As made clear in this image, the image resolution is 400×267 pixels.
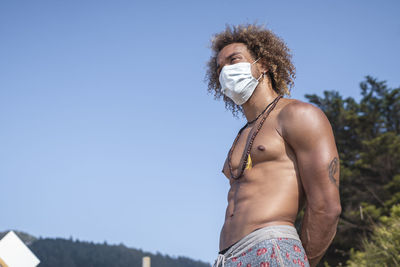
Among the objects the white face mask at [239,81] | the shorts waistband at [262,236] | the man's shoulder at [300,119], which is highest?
the white face mask at [239,81]

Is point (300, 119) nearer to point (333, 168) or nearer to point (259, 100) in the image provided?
point (333, 168)

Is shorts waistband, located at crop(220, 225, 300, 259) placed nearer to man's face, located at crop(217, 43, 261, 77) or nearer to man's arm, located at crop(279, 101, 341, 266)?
man's arm, located at crop(279, 101, 341, 266)

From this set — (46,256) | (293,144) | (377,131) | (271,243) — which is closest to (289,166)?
(293,144)

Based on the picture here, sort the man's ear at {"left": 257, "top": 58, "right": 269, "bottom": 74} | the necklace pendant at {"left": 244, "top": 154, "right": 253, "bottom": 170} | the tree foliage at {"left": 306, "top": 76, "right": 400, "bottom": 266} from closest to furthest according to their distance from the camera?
the necklace pendant at {"left": 244, "top": 154, "right": 253, "bottom": 170} → the man's ear at {"left": 257, "top": 58, "right": 269, "bottom": 74} → the tree foliage at {"left": 306, "top": 76, "right": 400, "bottom": 266}

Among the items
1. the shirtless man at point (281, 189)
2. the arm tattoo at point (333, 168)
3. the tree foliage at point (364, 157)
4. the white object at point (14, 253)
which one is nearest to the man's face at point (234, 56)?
the shirtless man at point (281, 189)

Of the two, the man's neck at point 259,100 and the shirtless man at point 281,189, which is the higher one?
the man's neck at point 259,100

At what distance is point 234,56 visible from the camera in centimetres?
259

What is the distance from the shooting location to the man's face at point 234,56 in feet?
8.45

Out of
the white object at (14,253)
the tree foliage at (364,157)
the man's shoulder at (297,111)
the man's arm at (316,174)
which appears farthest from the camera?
the tree foliage at (364,157)

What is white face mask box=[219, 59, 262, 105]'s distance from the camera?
250 cm

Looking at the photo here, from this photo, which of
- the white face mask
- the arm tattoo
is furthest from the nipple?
the white face mask

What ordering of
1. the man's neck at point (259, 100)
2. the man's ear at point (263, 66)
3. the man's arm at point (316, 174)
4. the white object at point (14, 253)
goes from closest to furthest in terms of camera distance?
the man's arm at point (316, 174), the man's neck at point (259, 100), the man's ear at point (263, 66), the white object at point (14, 253)

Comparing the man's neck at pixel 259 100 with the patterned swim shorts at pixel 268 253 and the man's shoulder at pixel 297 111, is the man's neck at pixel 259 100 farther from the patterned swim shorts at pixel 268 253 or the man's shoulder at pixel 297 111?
the patterned swim shorts at pixel 268 253

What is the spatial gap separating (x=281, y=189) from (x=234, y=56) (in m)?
0.92
